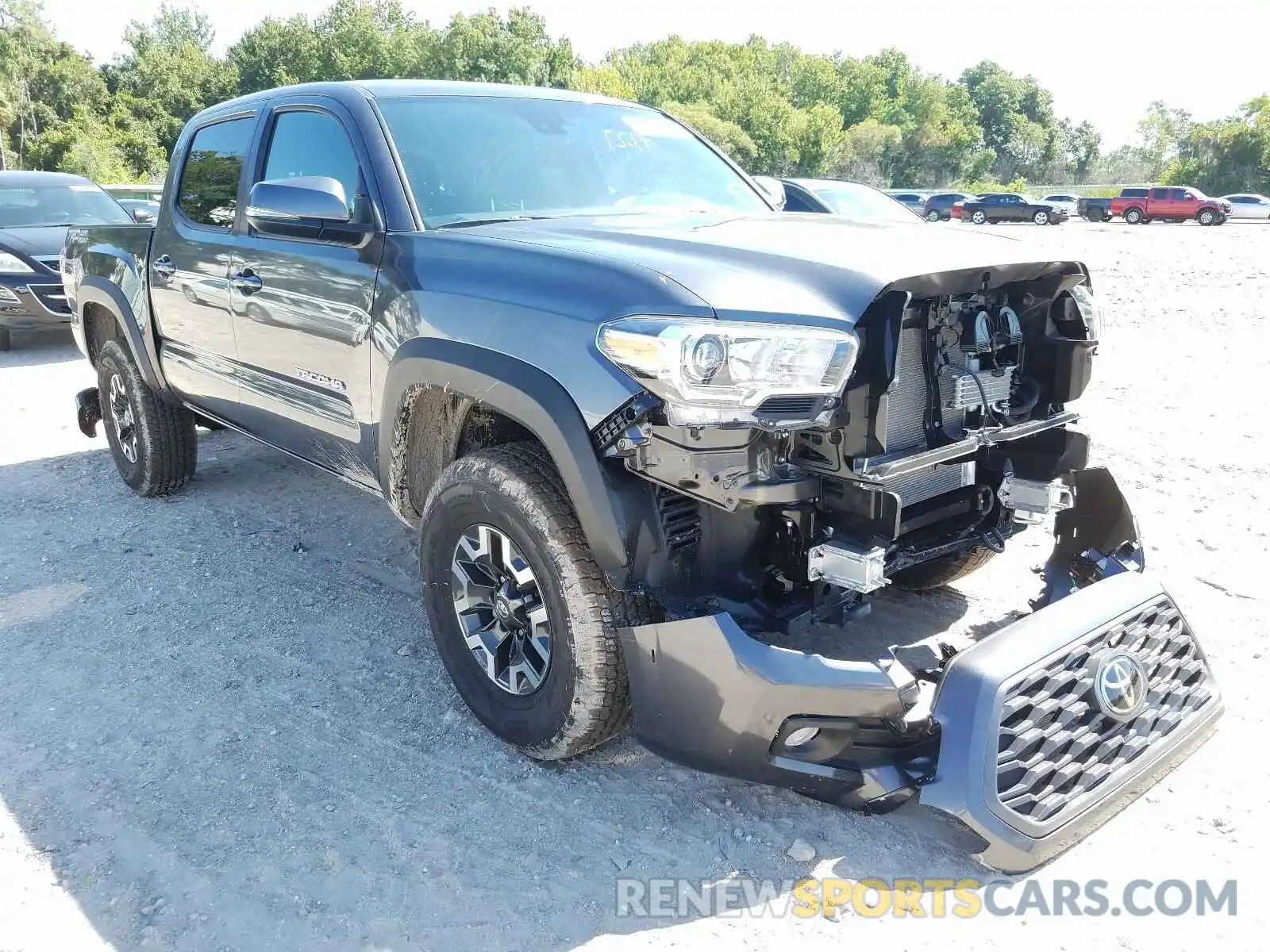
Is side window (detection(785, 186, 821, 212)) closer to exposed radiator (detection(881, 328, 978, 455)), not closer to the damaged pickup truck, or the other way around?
the damaged pickup truck

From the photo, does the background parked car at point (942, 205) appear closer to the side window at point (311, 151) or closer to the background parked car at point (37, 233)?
the background parked car at point (37, 233)

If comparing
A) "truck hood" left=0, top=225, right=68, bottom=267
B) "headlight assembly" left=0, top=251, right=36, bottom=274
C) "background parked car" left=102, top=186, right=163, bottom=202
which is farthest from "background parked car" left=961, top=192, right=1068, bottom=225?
"headlight assembly" left=0, top=251, right=36, bottom=274

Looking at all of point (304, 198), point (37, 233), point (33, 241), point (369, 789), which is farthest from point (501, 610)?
point (37, 233)

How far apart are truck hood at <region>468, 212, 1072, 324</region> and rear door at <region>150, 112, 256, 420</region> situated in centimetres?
158

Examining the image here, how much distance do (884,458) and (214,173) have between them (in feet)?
11.2

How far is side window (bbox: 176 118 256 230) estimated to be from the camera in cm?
416

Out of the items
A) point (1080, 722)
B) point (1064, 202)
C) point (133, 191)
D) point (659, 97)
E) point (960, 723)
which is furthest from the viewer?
point (659, 97)

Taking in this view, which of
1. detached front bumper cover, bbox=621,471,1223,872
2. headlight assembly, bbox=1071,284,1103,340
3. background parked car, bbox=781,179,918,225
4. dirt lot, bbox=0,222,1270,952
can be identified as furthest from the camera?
background parked car, bbox=781,179,918,225

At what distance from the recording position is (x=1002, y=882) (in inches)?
96.3

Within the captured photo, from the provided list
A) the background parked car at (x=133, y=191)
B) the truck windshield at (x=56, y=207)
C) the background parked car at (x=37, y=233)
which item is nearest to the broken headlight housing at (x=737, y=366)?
the background parked car at (x=37, y=233)

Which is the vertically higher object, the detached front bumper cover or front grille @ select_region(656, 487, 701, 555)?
front grille @ select_region(656, 487, 701, 555)

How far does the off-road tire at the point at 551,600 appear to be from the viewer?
2.59 metres

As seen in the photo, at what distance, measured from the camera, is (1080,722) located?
93.6 inches

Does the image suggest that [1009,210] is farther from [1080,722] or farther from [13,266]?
[1080,722]
